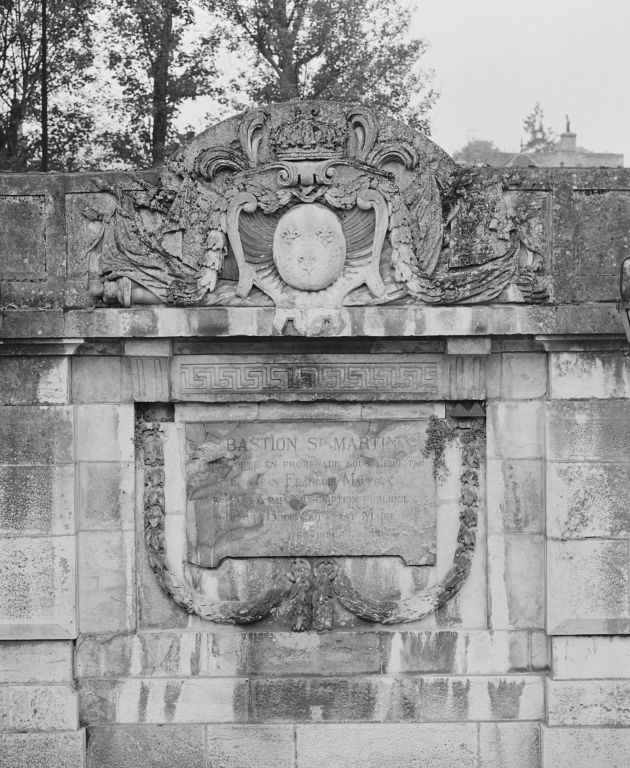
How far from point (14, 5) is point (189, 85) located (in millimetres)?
2407

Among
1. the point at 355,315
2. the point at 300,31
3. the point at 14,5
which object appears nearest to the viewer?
the point at 355,315

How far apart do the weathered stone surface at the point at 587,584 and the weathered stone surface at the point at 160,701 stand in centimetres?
226

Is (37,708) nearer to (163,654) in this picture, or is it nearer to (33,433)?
(163,654)

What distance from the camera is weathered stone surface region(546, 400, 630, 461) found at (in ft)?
26.4

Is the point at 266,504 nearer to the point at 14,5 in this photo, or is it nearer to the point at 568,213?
the point at 568,213

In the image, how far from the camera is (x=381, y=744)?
8.18 m

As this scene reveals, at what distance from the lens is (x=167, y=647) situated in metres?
8.27

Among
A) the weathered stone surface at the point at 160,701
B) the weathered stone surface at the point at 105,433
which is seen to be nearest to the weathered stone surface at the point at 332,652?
the weathered stone surface at the point at 160,701

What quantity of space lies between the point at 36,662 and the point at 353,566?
7.55 feet

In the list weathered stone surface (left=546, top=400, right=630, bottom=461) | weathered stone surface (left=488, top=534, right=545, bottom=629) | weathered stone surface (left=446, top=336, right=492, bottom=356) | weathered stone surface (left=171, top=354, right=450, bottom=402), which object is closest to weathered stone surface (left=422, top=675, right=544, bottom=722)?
weathered stone surface (left=488, top=534, right=545, bottom=629)

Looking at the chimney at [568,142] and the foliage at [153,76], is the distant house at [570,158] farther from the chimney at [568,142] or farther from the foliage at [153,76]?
the foliage at [153,76]

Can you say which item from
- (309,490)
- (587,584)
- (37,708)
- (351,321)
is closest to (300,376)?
(351,321)

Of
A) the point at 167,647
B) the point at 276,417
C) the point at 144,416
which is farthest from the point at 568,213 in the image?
the point at 167,647

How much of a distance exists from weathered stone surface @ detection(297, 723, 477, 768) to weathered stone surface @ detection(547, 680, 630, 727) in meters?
0.60
